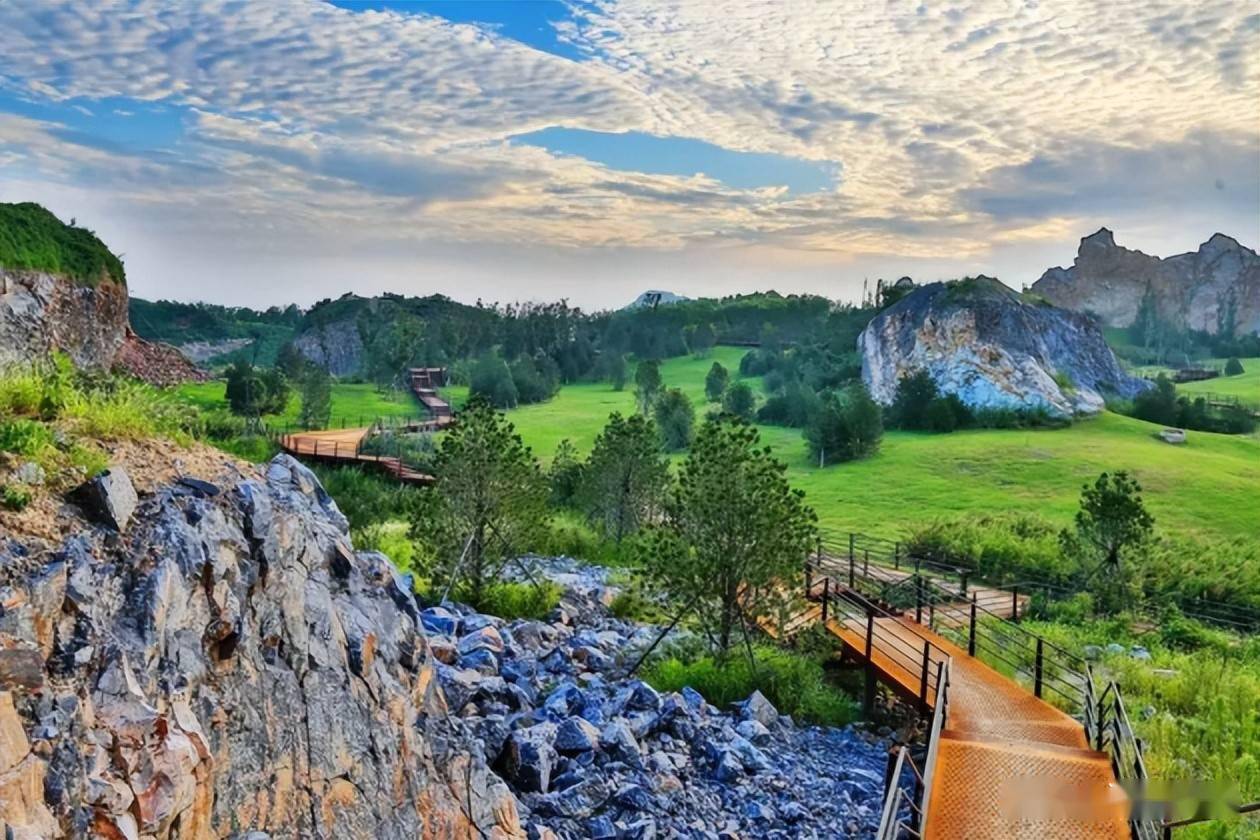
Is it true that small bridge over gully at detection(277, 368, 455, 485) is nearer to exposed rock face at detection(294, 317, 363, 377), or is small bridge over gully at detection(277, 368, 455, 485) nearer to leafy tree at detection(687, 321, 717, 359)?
exposed rock face at detection(294, 317, 363, 377)

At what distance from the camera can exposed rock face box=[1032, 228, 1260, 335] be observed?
133 m

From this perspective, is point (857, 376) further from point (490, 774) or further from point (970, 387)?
point (490, 774)

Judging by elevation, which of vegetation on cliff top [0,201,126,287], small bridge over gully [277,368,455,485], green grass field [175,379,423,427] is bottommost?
small bridge over gully [277,368,455,485]

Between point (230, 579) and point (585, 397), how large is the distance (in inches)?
2979

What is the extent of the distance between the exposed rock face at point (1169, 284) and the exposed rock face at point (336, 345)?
98.9m

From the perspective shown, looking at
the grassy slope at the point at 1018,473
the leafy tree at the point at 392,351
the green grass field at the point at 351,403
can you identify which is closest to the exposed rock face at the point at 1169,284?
the grassy slope at the point at 1018,473

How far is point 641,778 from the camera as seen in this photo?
33.8 ft

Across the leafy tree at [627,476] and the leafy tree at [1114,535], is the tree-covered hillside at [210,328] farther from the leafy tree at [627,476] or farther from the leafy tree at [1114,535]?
the leafy tree at [1114,535]

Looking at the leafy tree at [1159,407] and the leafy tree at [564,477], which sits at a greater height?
the leafy tree at [1159,407]

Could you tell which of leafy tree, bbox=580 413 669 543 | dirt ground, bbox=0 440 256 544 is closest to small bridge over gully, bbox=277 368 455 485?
leafy tree, bbox=580 413 669 543

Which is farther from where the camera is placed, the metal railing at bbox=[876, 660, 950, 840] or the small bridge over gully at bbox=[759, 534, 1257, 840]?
the small bridge over gully at bbox=[759, 534, 1257, 840]

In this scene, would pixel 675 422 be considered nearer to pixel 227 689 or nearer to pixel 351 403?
pixel 351 403

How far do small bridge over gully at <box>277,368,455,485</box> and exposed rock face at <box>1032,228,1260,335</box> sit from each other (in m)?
101

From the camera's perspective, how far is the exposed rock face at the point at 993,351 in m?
61.0
